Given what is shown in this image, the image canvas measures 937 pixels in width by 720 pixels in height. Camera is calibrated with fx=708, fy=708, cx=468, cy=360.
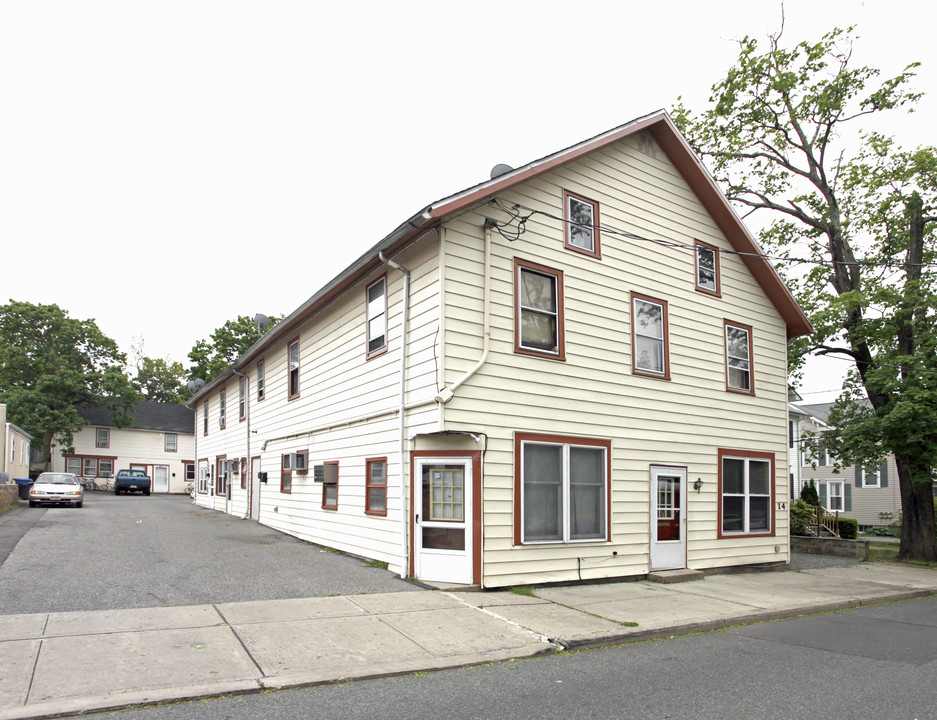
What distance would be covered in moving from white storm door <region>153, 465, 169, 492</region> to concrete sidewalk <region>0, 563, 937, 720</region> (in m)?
45.9

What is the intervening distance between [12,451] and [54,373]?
14675 millimetres

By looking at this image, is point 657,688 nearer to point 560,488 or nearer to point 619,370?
point 560,488

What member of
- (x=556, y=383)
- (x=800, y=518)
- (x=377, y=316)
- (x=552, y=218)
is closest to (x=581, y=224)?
(x=552, y=218)

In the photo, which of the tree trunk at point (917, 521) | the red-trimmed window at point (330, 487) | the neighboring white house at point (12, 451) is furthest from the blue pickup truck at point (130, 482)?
the tree trunk at point (917, 521)

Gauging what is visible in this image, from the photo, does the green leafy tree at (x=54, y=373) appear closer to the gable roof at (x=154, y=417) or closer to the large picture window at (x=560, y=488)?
the gable roof at (x=154, y=417)

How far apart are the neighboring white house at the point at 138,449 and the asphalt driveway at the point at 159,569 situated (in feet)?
112

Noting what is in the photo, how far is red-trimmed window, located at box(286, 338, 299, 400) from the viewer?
1777 cm

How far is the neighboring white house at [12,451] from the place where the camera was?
96.1 feet

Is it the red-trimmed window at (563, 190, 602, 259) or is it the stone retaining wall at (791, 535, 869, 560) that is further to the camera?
the stone retaining wall at (791, 535, 869, 560)

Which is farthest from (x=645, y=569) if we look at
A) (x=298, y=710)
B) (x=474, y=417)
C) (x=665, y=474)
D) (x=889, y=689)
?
(x=298, y=710)

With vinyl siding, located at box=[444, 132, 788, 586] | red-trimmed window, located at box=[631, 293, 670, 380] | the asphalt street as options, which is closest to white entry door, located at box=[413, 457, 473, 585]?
vinyl siding, located at box=[444, 132, 788, 586]

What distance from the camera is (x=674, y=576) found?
12.8 metres

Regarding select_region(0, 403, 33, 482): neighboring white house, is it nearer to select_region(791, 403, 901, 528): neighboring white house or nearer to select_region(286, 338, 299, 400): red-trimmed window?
select_region(286, 338, 299, 400): red-trimmed window

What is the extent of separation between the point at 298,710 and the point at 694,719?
3092 millimetres
